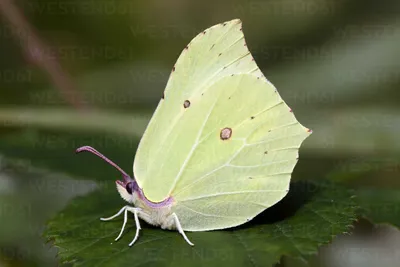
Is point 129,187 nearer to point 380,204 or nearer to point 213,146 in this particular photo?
point 213,146

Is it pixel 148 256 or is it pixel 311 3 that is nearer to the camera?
pixel 148 256

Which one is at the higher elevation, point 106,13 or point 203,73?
point 106,13

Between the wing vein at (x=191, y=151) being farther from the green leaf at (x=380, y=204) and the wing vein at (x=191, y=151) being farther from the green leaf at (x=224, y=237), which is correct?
the green leaf at (x=380, y=204)

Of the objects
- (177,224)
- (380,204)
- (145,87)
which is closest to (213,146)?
(177,224)

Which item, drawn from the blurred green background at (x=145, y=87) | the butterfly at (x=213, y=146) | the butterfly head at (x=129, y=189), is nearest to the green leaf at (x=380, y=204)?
the blurred green background at (x=145, y=87)

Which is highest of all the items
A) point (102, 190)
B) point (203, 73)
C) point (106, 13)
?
point (106, 13)

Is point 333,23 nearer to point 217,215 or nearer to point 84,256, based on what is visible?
point 217,215

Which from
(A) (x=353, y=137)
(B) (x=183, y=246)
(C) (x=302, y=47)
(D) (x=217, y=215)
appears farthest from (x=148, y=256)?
(C) (x=302, y=47)
